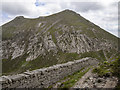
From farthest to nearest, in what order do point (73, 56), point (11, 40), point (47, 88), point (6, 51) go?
point (11, 40) < point (6, 51) < point (73, 56) < point (47, 88)

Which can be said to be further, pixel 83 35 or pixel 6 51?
pixel 6 51

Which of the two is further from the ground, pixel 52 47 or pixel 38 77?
pixel 52 47

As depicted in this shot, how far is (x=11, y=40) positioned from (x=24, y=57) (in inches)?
1317

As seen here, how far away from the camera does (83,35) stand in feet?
226

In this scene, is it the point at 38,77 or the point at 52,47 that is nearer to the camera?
the point at 38,77

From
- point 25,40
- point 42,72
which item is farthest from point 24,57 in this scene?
point 42,72

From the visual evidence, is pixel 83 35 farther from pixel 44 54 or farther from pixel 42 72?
pixel 42 72

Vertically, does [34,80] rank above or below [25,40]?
below

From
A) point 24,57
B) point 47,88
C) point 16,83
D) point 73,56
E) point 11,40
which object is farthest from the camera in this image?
point 11,40

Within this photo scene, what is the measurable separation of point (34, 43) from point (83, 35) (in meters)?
36.4

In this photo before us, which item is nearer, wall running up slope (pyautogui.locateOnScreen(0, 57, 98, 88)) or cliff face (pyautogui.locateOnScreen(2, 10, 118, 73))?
wall running up slope (pyautogui.locateOnScreen(0, 57, 98, 88))

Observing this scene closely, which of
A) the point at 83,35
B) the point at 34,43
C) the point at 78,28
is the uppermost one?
the point at 78,28

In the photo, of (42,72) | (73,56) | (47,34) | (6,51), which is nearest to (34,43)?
(47,34)

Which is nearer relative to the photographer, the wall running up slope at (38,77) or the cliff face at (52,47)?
the wall running up slope at (38,77)
